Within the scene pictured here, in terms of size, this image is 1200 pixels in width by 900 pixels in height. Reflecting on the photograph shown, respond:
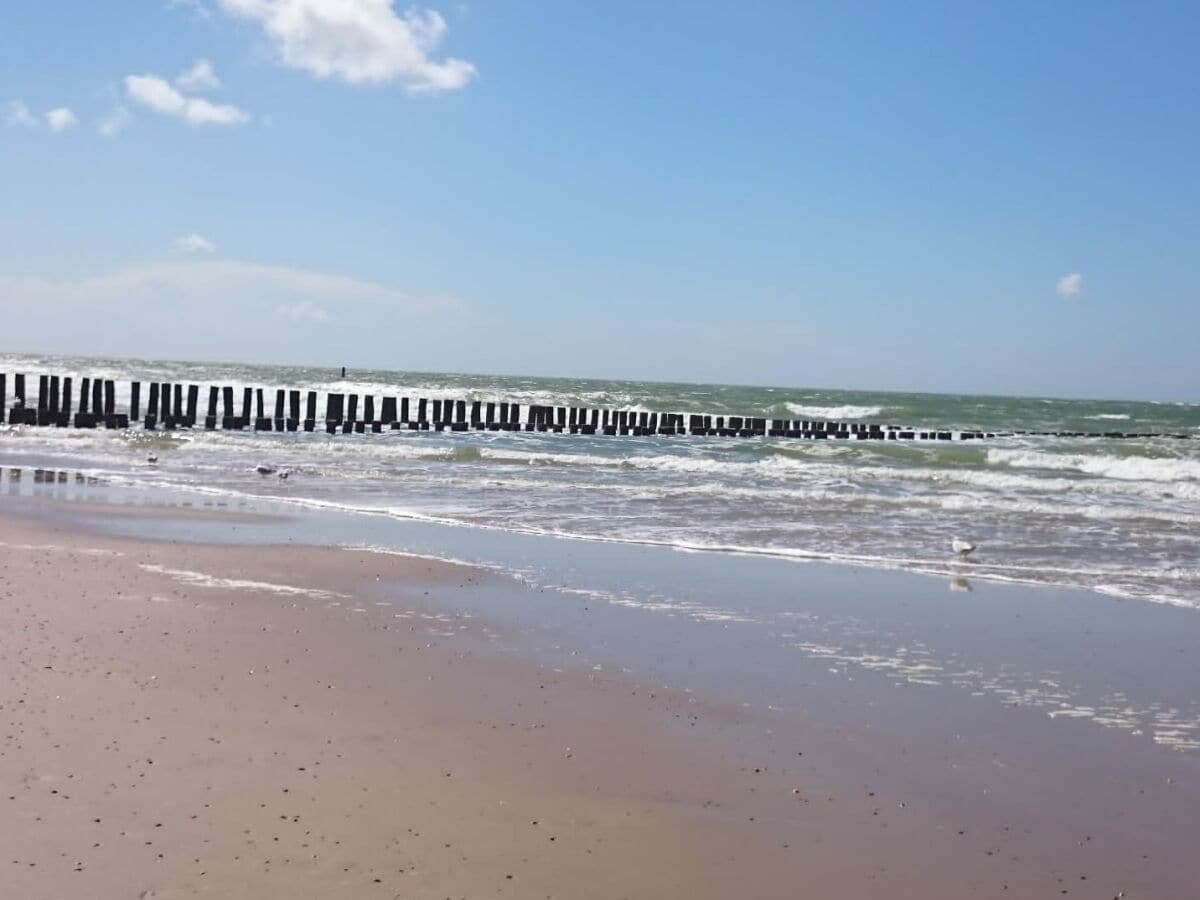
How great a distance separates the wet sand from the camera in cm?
383

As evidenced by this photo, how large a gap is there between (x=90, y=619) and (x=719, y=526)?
8.36 m

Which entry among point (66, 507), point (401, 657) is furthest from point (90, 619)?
point (66, 507)

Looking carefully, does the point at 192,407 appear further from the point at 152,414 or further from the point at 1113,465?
the point at 1113,465

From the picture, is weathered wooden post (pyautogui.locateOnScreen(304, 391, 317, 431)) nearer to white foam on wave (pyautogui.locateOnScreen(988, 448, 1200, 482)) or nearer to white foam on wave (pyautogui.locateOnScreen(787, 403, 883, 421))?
white foam on wave (pyautogui.locateOnScreen(988, 448, 1200, 482))

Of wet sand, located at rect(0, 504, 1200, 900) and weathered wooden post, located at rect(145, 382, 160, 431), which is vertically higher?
weathered wooden post, located at rect(145, 382, 160, 431)

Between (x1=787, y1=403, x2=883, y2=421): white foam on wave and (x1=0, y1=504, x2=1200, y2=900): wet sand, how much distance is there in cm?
5464

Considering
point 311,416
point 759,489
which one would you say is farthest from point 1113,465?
point 311,416

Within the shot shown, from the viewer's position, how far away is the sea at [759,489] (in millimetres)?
12516

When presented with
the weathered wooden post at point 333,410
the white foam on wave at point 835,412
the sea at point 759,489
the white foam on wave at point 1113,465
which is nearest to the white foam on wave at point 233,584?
the sea at point 759,489

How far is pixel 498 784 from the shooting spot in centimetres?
466

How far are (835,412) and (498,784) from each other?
61.1 m

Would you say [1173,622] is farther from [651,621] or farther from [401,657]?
[401,657]

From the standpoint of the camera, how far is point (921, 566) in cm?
1138

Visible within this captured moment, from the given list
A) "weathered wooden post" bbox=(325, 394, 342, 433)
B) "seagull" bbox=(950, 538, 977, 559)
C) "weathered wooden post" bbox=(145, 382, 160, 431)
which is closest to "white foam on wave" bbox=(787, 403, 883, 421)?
"weathered wooden post" bbox=(325, 394, 342, 433)
